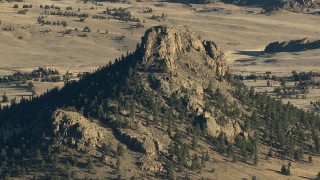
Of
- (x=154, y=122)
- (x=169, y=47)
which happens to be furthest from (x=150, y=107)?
(x=169, y=47)

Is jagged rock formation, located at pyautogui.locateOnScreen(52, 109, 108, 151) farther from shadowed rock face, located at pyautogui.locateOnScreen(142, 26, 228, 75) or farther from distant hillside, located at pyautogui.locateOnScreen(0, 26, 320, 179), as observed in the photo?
shadowed rock face, located at pyautogui.locateOnScreen(142, 26, 228, 75)

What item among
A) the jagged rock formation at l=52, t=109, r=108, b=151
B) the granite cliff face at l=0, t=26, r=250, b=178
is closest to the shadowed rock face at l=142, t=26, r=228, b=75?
the granite cliff face at l=0, t=26, r=250, b=178

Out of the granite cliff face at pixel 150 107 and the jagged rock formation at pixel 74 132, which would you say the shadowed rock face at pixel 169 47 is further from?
the jagged rock formation at pixel 74 132

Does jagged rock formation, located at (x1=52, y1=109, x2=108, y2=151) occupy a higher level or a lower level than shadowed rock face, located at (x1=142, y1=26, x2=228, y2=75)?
lower

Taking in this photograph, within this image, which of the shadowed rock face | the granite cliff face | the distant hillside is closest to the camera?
the distant hillside

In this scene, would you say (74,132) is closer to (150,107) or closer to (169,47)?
(150,107)

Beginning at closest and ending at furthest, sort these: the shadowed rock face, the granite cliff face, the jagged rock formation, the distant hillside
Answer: the distant hillside < the jagged rock formation < the granite cliff face < the shadowed rock face

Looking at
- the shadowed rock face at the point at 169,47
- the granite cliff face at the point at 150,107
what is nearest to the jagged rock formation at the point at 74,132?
the granite cliff face at the point at 150,107
